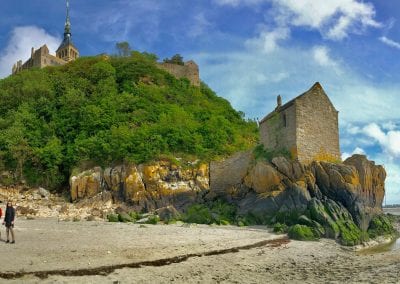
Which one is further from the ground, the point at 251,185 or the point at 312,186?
the point at 251,185

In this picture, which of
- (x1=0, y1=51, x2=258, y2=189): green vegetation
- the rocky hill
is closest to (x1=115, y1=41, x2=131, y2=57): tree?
(x1=0, y1=51, x2=258, y2=189): green vegetation

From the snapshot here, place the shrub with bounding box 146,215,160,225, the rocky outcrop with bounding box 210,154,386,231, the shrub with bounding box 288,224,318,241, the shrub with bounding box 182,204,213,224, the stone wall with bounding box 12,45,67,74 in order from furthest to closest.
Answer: the stone wall with bounding box 12,45,67,74
the shrub with bounding box 182,204,213,224
the rocky outcrop with bounding box 210,154,386,231
the shrub with bounding box 146,215,160,225
the shrub with bounding box 288,224,318,241

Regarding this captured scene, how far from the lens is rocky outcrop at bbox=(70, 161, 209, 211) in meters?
28.7

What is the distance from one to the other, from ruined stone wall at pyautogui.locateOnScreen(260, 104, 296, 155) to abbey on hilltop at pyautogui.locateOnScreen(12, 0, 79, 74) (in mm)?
47182

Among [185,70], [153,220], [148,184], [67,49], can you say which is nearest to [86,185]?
[148,184]

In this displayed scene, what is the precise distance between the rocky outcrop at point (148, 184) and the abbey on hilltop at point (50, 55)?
39064mm

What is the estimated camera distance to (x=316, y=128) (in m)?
24.5

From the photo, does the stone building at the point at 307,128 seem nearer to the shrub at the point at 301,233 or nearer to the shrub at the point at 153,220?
the shrub at the point at 301,233

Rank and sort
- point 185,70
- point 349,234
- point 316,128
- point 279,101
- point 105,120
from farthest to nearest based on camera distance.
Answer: point 185,70 < point 105,120 < point 279,101 < point 316,128 < point 349,234

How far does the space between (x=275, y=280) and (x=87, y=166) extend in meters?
24.6

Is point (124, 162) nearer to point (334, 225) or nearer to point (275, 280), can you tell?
point (334, 225)

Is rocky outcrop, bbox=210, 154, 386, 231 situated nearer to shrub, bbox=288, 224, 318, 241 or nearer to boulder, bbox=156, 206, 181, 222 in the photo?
shrub, bbox=288, 224, 318, 241

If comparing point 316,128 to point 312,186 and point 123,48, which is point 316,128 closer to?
point 312,186

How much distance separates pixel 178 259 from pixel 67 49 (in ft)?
250
